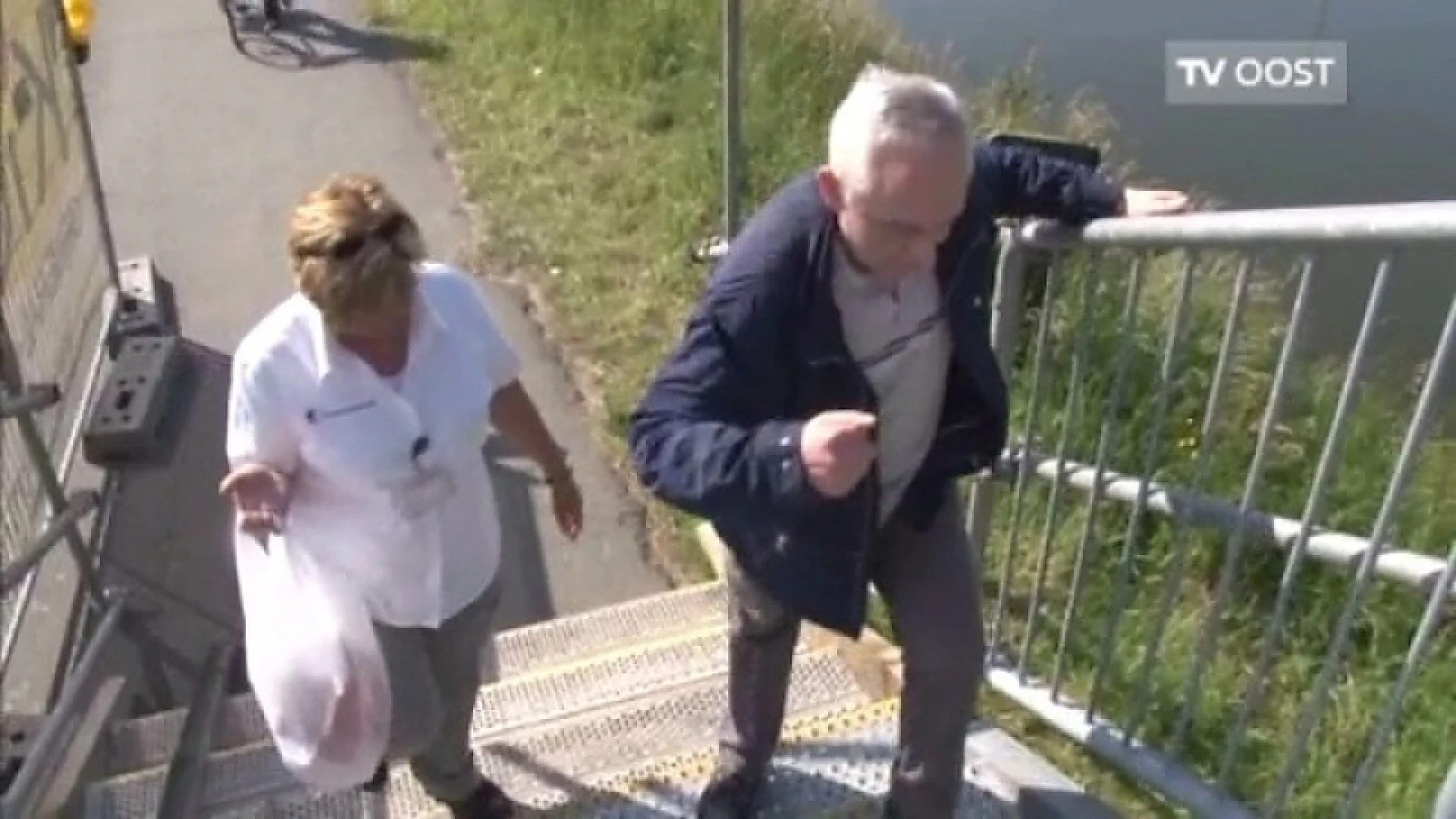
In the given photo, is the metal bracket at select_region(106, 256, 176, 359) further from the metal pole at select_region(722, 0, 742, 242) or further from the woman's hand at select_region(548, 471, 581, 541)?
the woman's hand at select_region(548, 471, 581, 541)

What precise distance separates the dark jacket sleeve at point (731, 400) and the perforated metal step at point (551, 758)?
1.09 metres

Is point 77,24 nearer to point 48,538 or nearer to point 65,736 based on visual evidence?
point 48,538

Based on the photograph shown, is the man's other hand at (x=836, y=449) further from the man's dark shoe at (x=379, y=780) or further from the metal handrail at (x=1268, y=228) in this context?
the man's dark shoe at (x=379, y=780)

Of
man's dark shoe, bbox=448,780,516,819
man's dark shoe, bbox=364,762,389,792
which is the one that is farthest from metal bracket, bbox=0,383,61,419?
man's dark shoe, bbox=448,780,516,819

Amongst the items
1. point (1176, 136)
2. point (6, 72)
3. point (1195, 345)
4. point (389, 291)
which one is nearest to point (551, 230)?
point (1195, 345)

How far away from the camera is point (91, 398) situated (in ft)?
16.8

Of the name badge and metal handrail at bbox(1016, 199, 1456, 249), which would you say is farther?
the name badge

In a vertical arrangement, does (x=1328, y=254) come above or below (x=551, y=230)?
above

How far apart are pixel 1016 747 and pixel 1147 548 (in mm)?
1478

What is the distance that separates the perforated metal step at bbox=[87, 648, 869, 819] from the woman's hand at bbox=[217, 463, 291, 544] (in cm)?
93

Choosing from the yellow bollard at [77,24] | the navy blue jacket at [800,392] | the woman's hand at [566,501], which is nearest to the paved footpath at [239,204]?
the yellow bollard at [77,24]

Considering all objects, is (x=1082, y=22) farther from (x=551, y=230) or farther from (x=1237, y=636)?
(x=1237, y=636)

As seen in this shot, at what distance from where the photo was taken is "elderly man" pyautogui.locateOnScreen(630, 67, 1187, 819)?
99.5 inches

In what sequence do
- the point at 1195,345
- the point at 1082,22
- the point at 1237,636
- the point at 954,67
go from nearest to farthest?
1. the point at 1237,636
2. the point at 1195,345
3. the point at 954,67
4. the point at 1082,22
